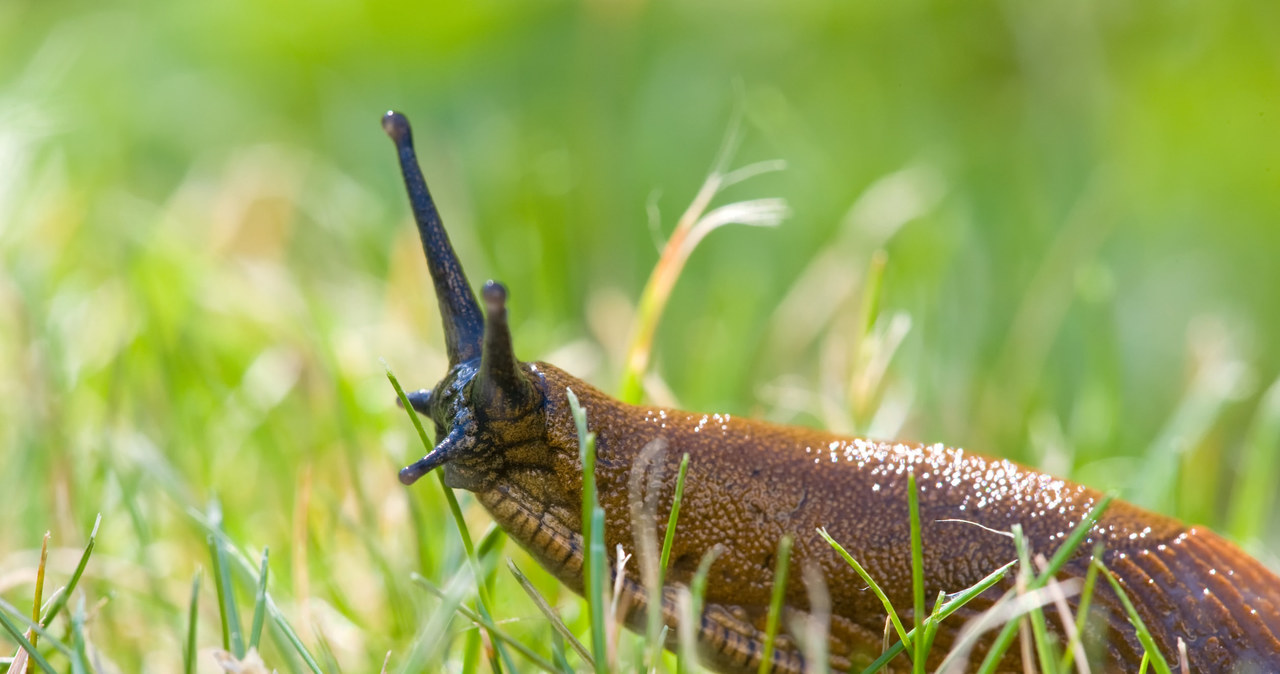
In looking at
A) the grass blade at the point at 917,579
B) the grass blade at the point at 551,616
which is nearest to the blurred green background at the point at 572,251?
the grass blade at the point at 551,616

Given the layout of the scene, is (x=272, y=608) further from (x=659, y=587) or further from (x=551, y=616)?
(x=659, y=587)

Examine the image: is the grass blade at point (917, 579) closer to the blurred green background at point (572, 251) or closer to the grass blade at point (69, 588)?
the blurred green background at point (572, 251)

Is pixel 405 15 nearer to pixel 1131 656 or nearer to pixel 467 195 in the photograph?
pixel 467 195

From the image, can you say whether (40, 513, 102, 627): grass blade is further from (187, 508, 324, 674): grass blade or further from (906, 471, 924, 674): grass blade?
(906, 471, 924, 674): grass blade

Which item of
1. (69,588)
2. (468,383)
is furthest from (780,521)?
(69,588)

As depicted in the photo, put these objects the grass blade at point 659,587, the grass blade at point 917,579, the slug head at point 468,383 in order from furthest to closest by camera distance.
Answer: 1. the slug head at point 468,383
2. the grass blade at point 917,579
3. the grass blade at point 659,587

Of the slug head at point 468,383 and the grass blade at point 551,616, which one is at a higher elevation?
the slug head at point 468,383

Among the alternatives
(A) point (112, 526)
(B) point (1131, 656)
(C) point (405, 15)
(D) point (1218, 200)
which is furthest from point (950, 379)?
(C) point (405, 15)
